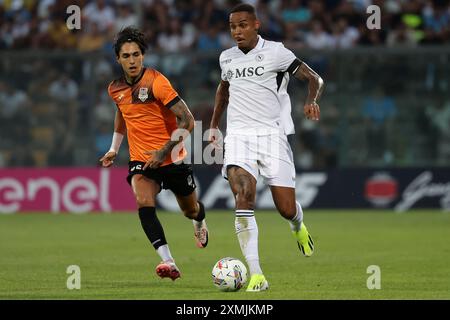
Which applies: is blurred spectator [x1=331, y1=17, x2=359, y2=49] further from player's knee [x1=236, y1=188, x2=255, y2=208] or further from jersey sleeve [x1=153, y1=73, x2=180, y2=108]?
player's knee [x1=236, y1=188, x2=255, y2=208]

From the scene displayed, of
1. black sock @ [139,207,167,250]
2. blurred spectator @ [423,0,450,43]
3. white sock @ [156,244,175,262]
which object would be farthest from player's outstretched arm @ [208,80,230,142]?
blurred spectator @ [423,0,450,43]

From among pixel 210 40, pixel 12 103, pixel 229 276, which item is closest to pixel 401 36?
pixel 210 40

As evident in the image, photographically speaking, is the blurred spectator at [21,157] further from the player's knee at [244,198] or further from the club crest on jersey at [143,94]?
the player's knee at [244,198]

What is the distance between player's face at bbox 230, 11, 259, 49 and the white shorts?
923 mm

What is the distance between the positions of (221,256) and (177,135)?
3313mm

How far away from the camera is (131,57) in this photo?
1119cm

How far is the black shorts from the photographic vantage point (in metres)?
11.3

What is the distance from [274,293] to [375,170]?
44.2 ft

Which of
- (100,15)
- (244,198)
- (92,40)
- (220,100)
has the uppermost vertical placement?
(100,15)

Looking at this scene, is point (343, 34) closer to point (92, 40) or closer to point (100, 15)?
point (100, 15)

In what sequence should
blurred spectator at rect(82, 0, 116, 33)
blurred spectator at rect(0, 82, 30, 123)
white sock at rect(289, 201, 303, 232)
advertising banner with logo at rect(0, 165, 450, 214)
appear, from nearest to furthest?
white sock at rect(289, 201, 303, 232) < advertising banner with logo at rect(0, 165, 450, 214) < blurred spectator at rect(0, 82, 30, 123) < blurred spectator at rect(82, 0, 116, 33)

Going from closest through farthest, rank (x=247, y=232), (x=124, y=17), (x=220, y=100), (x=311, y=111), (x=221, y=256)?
(x=247, y=232) → (x=311, y=111) → (x=220, y=100) → (x=221, y=256) → (x=124, y=17)

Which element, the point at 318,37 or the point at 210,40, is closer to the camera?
the point at 318,37

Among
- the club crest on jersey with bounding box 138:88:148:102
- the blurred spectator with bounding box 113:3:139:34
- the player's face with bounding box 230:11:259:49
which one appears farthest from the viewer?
the blurred spectator with bounding box 113:3:139:34
